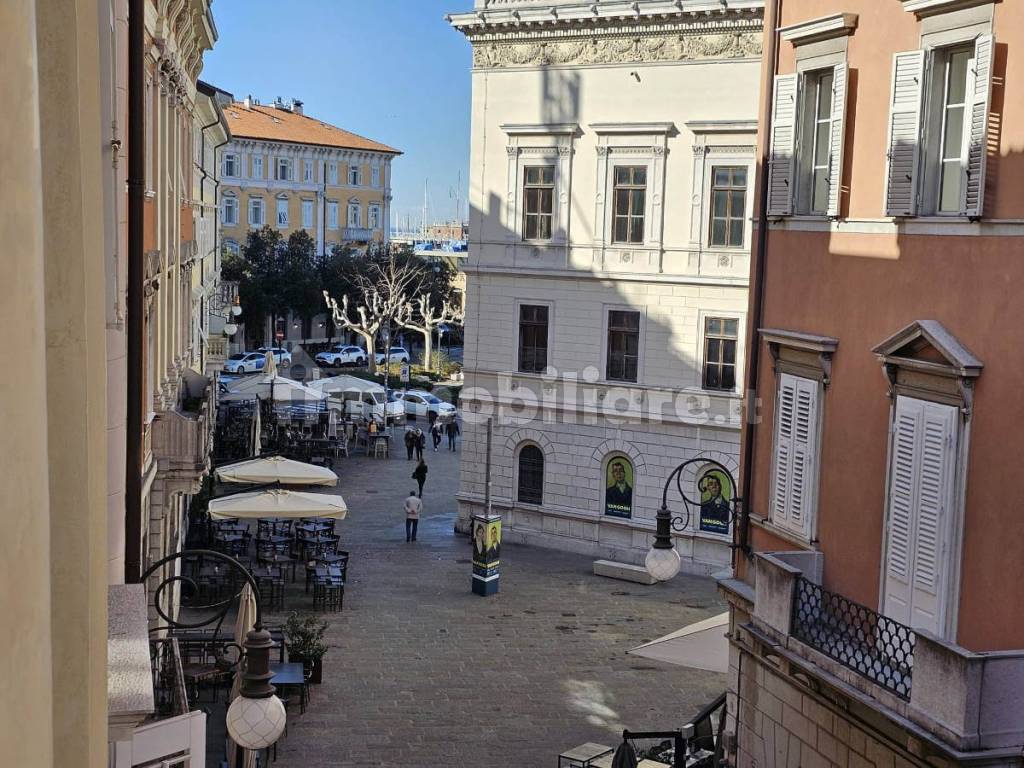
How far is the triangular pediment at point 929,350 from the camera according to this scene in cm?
1146

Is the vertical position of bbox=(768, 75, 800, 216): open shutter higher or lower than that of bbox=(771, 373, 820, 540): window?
higher

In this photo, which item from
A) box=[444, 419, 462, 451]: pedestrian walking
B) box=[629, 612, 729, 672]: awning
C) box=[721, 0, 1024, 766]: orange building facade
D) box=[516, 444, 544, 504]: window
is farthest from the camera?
box=[444, 419, 462, 451]: pedestrian walking

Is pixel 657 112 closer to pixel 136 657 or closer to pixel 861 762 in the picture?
pixel 861 762

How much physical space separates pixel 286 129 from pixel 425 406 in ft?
142

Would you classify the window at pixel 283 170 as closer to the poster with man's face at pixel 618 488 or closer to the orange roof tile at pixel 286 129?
the orange roof tile at pixel 286 129

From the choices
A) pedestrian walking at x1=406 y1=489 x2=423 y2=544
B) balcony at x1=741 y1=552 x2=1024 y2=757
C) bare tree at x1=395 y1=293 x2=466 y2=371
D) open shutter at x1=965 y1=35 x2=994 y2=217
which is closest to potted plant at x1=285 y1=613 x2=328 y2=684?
balcony at x1=741 y1=552 x2=1024 y2=757

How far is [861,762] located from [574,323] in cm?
2079

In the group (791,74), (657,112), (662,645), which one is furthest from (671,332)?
(791,74)

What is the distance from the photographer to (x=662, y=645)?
1736cm

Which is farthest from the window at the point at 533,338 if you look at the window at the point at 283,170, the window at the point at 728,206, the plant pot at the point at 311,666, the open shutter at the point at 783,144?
the window at the point at 283,170

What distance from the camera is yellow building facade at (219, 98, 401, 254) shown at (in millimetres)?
91625

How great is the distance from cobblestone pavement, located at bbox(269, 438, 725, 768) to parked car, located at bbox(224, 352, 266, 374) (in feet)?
127

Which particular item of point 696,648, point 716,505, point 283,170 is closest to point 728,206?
point 716,505

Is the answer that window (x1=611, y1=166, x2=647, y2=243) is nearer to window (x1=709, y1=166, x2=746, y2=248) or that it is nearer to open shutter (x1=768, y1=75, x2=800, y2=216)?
window (x1=709, y1=166, x2=746, y2=248)
